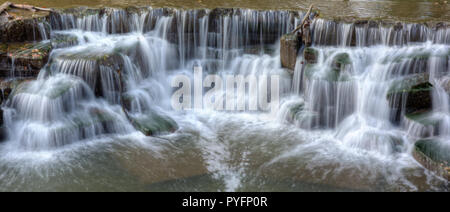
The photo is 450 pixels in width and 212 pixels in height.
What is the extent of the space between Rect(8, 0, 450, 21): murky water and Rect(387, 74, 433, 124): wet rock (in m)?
3.10

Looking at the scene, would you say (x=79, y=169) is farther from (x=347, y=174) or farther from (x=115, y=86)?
(x=347, y=174)

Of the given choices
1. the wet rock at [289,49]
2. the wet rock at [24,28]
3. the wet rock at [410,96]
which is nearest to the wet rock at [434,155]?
the wet rock at [410,96]

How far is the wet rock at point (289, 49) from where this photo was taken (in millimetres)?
11148

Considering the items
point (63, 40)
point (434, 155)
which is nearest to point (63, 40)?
point (63, 40)

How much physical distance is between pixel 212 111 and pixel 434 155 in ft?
17.9

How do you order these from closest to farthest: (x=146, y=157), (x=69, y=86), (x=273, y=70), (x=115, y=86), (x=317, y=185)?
(x=317, y=185) < (x=146, y=157) < (x=69, y=86) < (x=115, y=86) < (x=273, y=70)

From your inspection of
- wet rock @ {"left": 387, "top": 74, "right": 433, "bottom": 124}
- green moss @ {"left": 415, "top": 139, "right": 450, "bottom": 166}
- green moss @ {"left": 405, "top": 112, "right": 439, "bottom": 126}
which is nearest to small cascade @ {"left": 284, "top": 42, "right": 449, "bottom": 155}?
wet rock @ {"left": 387, "top": 74, "right": 433, "bottom": 124}

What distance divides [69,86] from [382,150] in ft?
23.6

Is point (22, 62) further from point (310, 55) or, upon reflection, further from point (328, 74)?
point (328, 74)

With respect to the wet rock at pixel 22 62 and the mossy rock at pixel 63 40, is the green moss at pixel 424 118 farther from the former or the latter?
the wet rock at pixel 22 62

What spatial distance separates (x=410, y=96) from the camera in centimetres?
952

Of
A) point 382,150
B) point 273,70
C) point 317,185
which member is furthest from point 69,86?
point 382,150

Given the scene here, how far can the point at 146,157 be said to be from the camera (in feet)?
29.3

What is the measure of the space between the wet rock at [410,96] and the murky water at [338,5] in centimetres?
310
